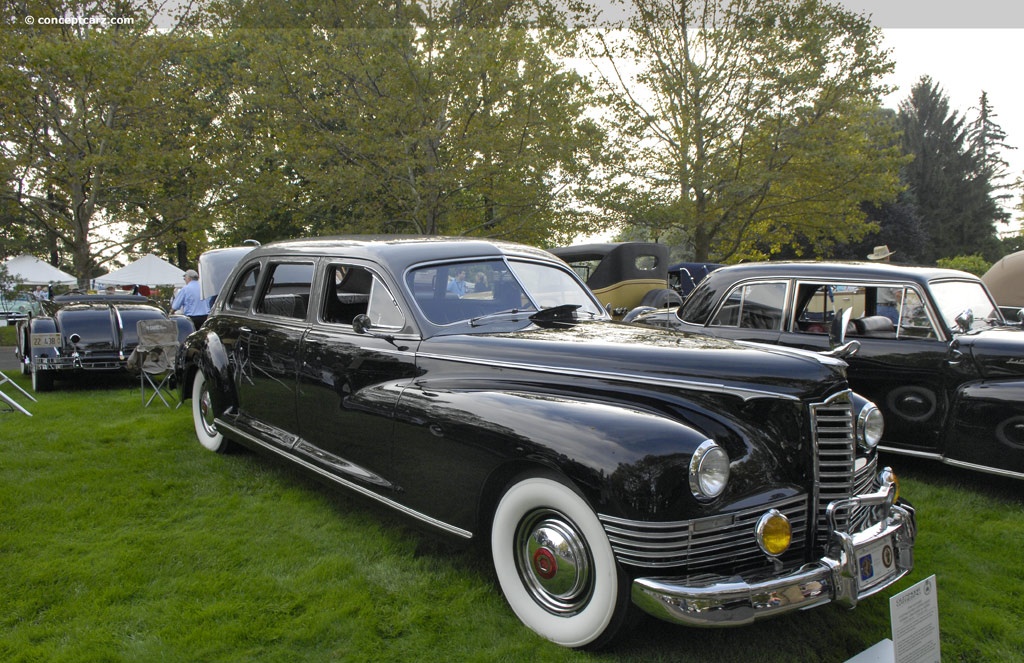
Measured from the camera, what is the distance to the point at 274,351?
464 centimetres

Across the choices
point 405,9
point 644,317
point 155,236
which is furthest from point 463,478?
point 155,236

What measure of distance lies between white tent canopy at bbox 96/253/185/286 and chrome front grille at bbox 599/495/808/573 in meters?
24.8

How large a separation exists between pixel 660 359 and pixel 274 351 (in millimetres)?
2802

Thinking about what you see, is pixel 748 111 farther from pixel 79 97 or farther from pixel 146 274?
pixel 146 274

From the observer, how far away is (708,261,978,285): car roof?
5.41 m

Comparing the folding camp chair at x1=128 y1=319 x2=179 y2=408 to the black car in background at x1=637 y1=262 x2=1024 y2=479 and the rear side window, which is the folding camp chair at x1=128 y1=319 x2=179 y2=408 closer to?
the rear side window

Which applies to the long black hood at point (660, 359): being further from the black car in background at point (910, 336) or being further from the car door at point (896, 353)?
the car door at point (896, 353)

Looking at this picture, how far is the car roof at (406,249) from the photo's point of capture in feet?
13.3

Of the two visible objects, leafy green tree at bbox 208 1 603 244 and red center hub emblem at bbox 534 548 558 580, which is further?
leafy green tree at bbox 208 1 603 244

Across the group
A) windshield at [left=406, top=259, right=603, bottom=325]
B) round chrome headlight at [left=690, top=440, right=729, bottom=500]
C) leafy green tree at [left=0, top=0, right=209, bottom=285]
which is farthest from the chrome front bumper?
leafy green tree at [left=0, top=0, right=209, bottom=285]

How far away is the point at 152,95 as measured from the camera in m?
13.6

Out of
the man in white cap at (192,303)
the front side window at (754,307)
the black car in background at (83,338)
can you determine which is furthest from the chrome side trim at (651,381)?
the man in white cap at (192,303)

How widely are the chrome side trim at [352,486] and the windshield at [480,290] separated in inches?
40.1

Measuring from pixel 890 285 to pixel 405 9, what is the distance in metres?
13.3
